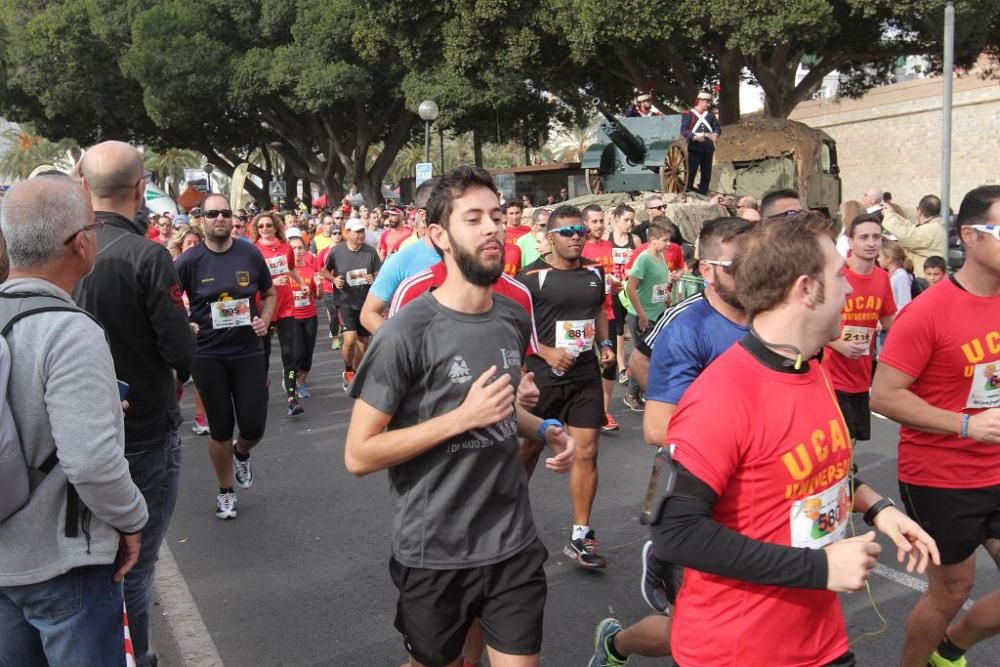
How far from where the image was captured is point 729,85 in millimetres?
27938

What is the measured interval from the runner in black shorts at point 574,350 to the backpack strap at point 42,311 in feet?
10.1

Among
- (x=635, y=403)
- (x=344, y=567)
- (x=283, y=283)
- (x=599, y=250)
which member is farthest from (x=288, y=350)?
(x=344, y=567)

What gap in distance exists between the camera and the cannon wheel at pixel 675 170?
Result: 55.2 ft

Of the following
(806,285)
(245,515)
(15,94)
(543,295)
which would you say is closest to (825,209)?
(543,295)

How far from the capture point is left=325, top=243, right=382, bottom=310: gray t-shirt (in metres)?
10.5

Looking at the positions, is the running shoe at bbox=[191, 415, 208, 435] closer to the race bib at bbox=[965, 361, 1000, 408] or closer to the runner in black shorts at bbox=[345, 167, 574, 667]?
the runner in black shorts at bbox=[345, 167, 574, 667]

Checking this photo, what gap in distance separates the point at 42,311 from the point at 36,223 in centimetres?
33

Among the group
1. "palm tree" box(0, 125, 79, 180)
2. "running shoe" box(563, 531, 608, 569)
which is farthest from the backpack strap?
"palm tree" box(0, 125, 79, 180)

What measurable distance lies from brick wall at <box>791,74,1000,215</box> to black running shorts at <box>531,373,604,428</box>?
27.8 metres

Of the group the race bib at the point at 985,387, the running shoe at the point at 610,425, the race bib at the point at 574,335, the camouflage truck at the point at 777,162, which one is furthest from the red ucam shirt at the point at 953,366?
the camouflage truck at the point at 777,162

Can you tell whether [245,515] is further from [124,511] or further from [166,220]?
[166,220]

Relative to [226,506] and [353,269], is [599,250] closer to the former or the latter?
[353,269]

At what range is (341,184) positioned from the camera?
43.4m

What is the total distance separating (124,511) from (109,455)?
0.19m
